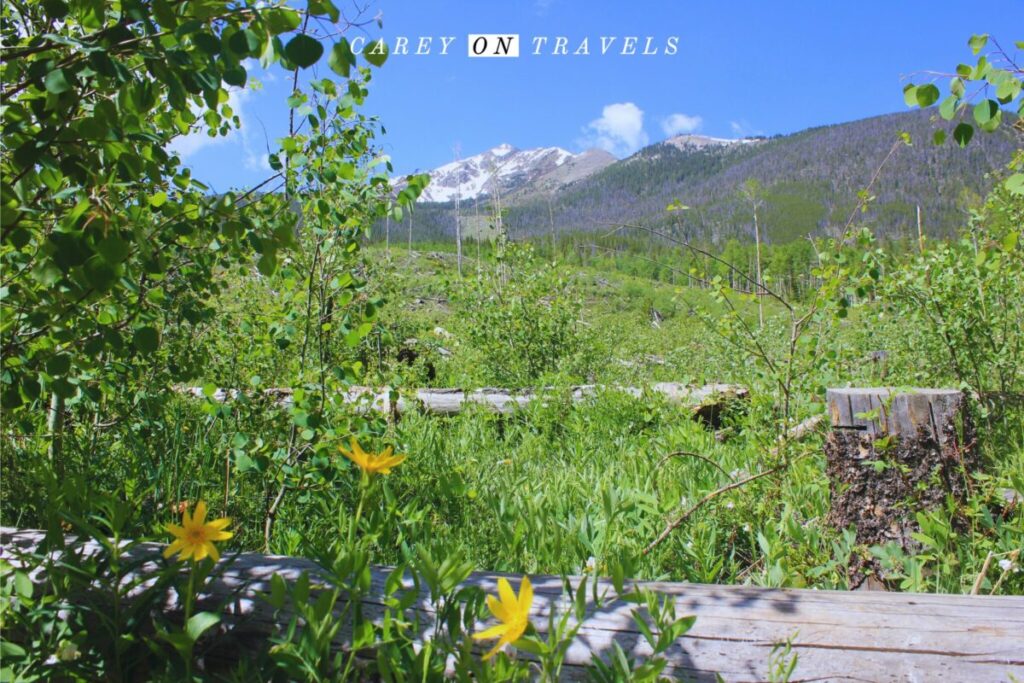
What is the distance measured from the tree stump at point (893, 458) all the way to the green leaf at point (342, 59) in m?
2.56

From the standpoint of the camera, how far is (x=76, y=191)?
1.54 metres

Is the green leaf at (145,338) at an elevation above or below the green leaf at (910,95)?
below

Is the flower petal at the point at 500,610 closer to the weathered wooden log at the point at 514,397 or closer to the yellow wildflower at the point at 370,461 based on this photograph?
the yellow wildflower at the point at 370,461

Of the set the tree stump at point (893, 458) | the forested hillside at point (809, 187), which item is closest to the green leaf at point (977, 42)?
the tree stump at point (893, 458)

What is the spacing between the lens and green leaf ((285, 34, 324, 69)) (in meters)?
1.23

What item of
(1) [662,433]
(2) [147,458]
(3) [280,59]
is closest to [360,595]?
(3) [280,59]

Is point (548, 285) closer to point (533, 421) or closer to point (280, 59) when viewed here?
point (533, 421)

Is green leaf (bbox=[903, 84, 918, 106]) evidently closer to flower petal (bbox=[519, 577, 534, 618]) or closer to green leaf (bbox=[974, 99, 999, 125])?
green leaf (bbox=[974, 99, 999, 125])

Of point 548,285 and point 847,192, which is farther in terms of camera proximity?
point 847,192

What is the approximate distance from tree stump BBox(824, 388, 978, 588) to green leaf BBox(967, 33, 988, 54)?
1491 mm

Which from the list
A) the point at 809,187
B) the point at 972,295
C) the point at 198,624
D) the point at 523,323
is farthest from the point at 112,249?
the point at 809,187

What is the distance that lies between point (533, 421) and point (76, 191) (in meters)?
3.90

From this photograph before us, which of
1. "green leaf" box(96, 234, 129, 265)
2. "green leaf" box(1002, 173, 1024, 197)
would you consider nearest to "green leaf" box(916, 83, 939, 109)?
"green leaf" box(1002, 173, 1024, 197)

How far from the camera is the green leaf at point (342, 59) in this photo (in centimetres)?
132
